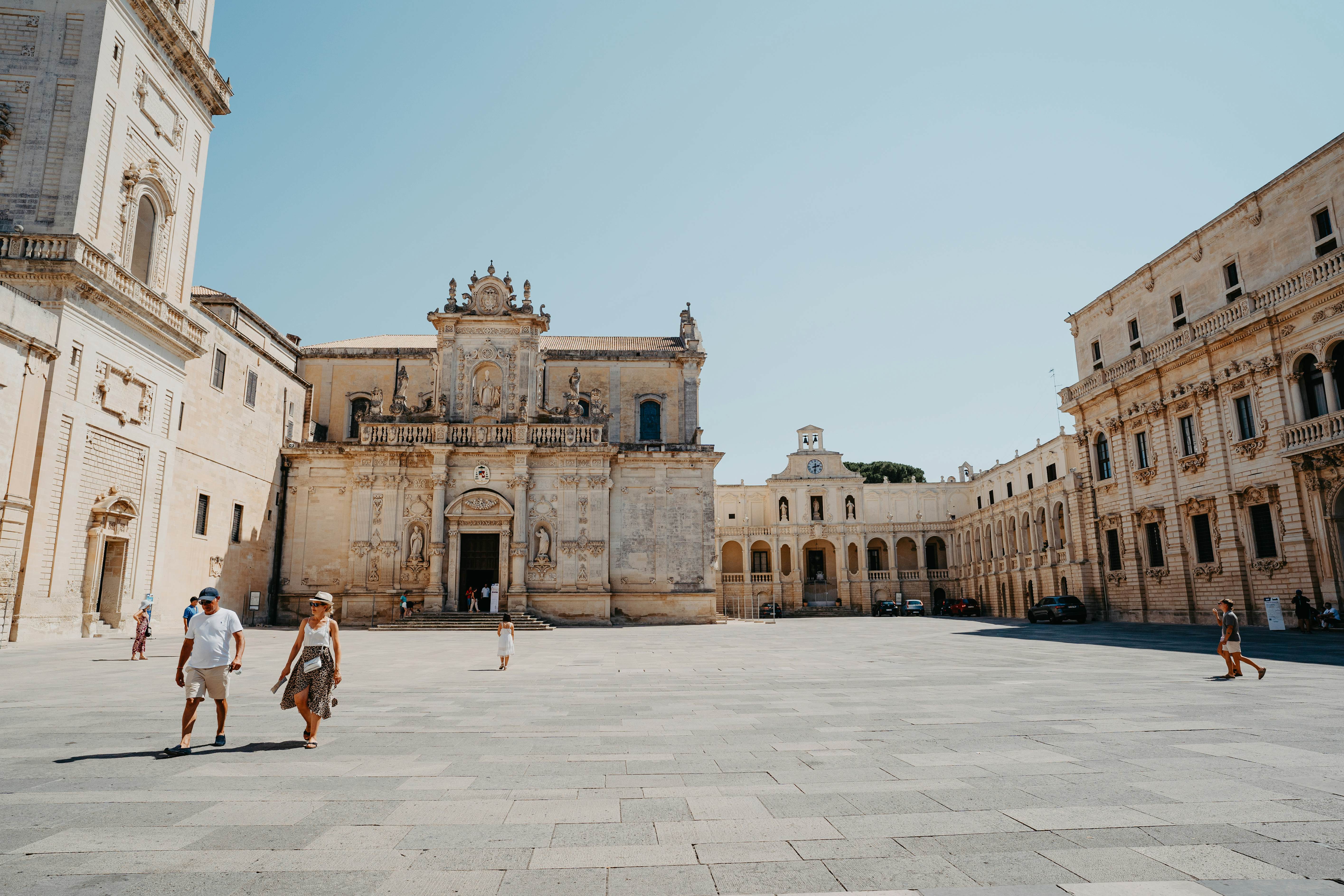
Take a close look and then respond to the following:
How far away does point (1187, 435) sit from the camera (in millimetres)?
28203

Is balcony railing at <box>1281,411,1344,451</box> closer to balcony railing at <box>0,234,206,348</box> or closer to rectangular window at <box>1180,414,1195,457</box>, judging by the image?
rectangular window at <box>1180,414,1195,457</box>

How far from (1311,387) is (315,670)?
91.9ft

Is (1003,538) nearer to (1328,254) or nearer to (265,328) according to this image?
(1328,254)

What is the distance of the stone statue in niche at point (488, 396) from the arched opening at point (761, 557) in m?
33.5

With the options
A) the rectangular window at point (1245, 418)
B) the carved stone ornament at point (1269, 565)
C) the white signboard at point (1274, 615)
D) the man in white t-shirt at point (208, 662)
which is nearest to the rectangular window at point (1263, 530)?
the carved stone ornament at point (1269, 565)

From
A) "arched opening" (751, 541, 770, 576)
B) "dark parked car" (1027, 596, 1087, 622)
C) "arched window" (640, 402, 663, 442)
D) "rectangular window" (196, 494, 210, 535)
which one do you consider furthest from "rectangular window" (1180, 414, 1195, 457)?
"arched opening" (751, 541, 770, 576)

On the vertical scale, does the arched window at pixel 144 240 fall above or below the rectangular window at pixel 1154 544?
above

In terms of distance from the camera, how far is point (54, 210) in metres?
21.4

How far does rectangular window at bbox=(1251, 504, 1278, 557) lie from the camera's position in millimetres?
24328

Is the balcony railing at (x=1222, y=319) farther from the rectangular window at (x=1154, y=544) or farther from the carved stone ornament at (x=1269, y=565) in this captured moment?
the carved stone ornament at (x=1269, y=565)

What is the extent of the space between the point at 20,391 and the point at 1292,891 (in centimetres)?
2459

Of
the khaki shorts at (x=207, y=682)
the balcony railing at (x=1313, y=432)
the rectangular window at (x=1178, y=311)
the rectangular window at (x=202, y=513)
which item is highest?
the rectangular window at (x=1178, y=311)

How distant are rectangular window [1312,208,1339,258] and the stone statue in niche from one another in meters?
30.7

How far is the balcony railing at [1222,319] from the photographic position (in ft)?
73.3
